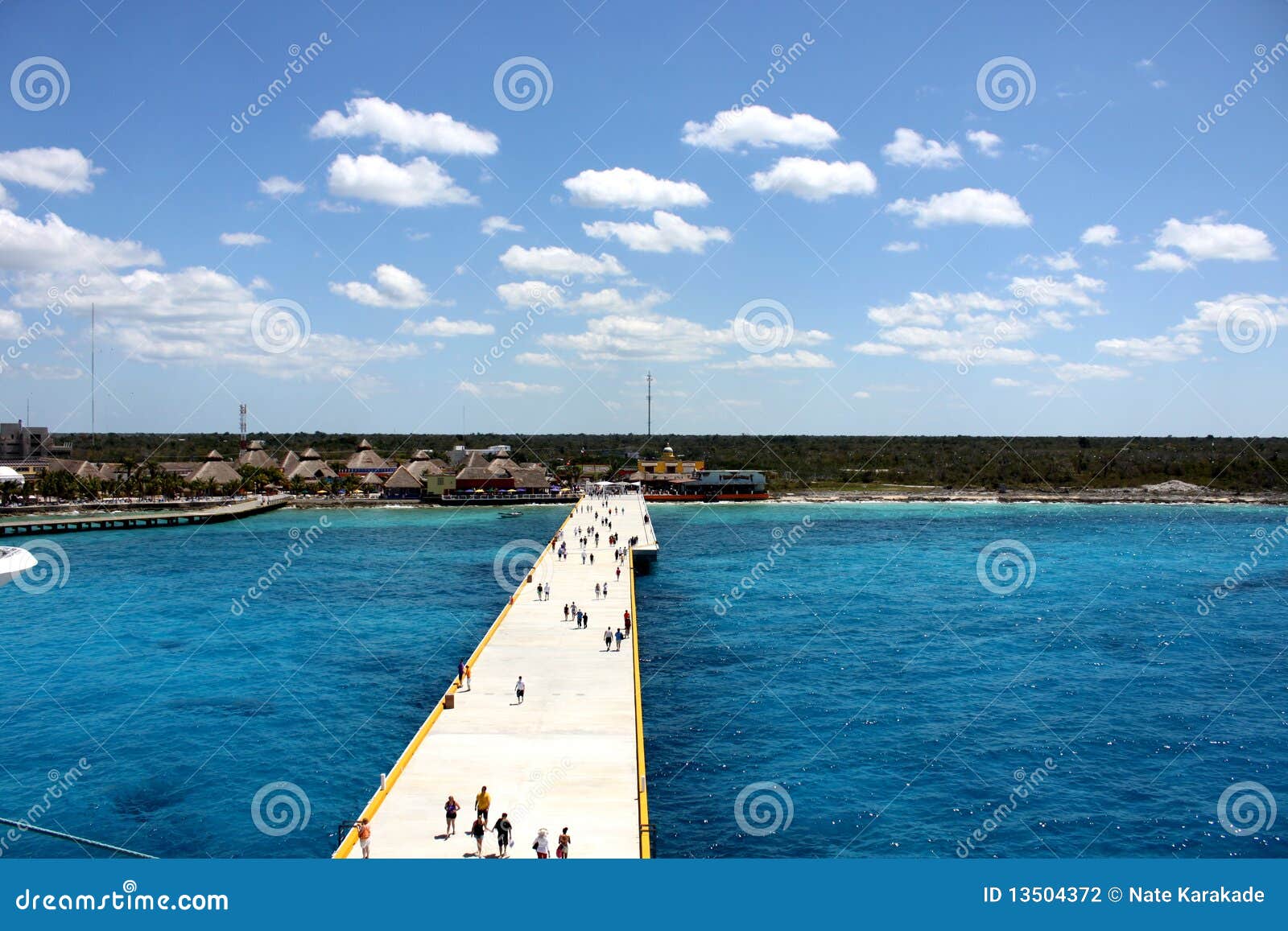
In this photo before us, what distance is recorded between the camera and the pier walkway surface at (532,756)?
59.7 ft

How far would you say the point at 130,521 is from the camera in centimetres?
9381

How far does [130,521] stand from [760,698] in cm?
8330

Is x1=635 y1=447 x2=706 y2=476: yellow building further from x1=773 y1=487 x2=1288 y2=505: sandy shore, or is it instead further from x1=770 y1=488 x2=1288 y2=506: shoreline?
x1=773 y1=487 x2=1288 y2=505: sandy shore

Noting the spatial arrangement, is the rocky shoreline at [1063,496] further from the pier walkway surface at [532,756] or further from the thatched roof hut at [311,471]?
the pier walkway surface at [532,756]

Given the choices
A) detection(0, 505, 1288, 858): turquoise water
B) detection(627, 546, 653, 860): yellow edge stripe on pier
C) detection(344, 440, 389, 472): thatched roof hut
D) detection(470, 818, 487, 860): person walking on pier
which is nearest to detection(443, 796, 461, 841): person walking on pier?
detection(470, 818, 487, 860): person walking on pier

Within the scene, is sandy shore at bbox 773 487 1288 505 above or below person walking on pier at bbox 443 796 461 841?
above

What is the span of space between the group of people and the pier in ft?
273

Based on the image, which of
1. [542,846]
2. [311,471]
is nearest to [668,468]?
[311,471]

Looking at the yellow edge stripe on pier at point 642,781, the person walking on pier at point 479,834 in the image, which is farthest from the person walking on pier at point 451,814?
the yellow edge stripe on pier at point 642,781

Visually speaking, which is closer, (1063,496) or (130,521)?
(130,521)

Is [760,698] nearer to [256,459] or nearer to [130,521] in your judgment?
[130,521]

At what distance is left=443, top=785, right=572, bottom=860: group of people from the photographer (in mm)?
16797
